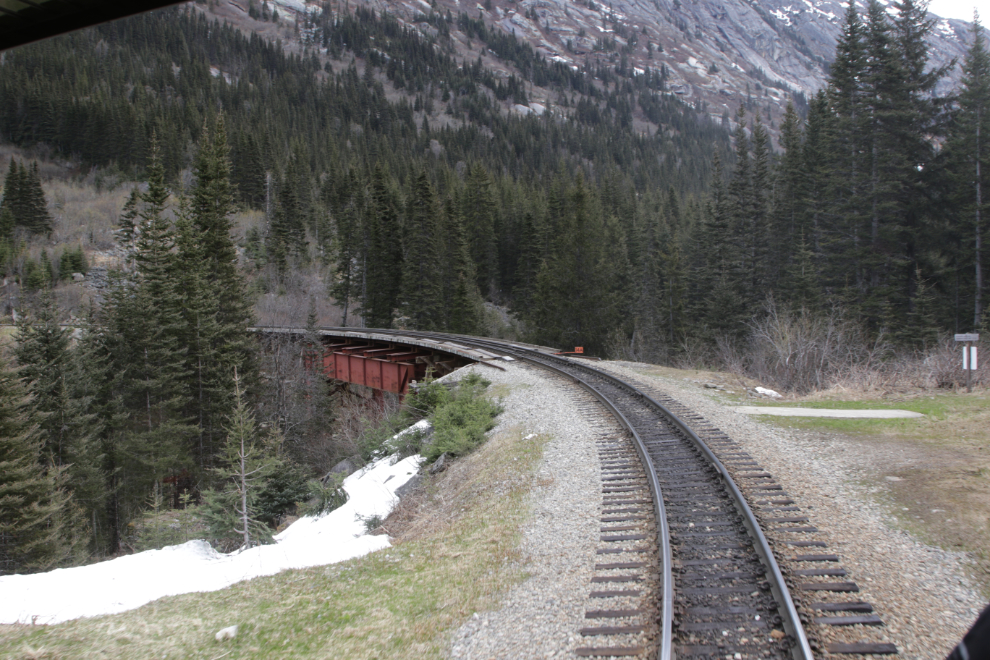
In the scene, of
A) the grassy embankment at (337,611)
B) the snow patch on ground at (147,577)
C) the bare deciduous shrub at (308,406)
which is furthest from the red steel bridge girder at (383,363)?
the grassy embankment at (337,611)

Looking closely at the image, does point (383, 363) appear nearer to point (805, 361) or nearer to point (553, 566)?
point (805, 361)

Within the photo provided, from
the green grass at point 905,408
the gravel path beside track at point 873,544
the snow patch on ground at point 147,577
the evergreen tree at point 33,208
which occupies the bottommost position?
the snow patch on ground at point 147,577

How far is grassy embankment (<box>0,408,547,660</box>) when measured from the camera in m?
4.84

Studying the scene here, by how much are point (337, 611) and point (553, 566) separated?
7.68 ft

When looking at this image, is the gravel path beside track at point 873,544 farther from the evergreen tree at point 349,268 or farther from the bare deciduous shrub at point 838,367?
the evergreen tree at point 349,268

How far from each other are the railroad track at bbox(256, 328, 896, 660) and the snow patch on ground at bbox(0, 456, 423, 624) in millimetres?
3698

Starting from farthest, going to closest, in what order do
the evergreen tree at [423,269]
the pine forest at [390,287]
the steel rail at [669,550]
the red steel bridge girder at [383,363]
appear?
the evergreen tree at [423,269], the red steel bridge girder at [383,363], the pine forest at [390,287], the steel rail at [669,550]

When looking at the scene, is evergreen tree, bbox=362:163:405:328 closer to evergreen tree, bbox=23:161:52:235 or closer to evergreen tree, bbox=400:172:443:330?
evergreen tree, bbox=400:172:443:330

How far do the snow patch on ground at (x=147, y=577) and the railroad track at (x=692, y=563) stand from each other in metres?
3.70

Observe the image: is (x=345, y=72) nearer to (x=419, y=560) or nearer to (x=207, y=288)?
(x=207, y=288)

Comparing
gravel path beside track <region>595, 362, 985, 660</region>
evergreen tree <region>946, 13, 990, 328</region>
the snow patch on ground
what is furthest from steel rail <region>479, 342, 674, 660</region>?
evergreen tree <region>946, 13, 990, 328</region>

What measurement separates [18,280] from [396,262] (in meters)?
35.3

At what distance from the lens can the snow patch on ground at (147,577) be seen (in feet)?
19.6

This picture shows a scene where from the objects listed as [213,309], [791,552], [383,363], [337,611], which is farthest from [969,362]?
[213,309]
